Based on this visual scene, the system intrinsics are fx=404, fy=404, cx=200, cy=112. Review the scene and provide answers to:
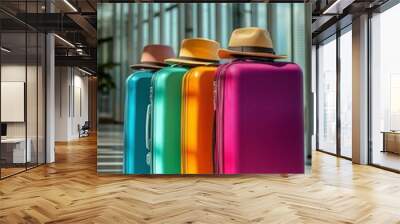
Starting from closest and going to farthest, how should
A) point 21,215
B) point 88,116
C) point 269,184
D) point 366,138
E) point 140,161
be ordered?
1. point 21,215
2. point 140,161
3. point 269,184
4. point 366,138
5. point 88,116

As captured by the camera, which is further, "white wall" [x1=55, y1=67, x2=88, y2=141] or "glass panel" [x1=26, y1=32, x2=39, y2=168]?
"white wall" [x1=55, y1=67, x2=88, y2=141]

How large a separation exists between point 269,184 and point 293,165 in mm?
1767

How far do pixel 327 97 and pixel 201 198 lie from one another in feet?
20.9

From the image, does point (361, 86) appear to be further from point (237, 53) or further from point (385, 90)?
point (237, 53)

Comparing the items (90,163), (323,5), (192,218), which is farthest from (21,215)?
(323,5)

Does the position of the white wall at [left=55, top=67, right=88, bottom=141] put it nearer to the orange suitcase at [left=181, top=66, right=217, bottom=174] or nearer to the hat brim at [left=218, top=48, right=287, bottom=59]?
the orange suitcase at [left=181, top=66, right=217, bottom=174]

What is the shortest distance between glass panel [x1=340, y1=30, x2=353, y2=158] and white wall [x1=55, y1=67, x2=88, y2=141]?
10113 millimetres

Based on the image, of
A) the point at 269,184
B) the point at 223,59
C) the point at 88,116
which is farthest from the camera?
the point at 88,116

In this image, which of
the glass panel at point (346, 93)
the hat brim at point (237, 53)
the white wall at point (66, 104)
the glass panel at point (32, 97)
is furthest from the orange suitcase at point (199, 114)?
the white wall at point (66, 104)

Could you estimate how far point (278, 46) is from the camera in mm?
3877

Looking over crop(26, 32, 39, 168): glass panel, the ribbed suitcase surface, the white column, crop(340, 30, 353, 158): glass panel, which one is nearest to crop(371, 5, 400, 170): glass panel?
the white column

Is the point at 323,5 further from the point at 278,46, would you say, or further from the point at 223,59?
the point at 223,59

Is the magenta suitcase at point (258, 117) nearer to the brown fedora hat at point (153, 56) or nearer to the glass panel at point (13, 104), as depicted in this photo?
the brown fedora hat at point (153, 56)

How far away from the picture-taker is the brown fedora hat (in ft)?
13.4
